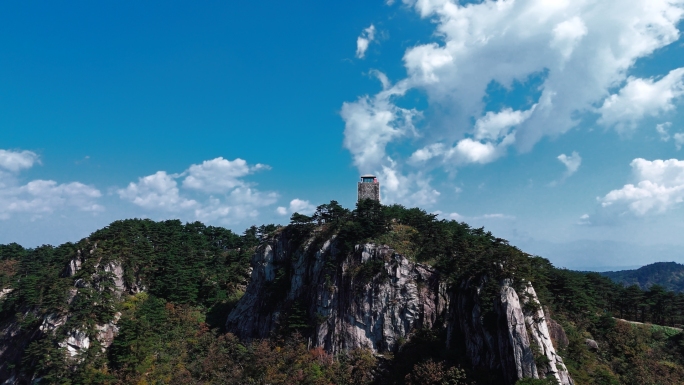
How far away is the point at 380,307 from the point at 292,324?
A: 39.0 feet

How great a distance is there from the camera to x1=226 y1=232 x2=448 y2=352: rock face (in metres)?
40.4

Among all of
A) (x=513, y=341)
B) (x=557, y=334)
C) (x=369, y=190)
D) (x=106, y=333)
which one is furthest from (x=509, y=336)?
(x=106, y=333)

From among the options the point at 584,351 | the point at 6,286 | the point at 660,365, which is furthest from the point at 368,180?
the point at 6,286

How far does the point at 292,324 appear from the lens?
44438 millimetres

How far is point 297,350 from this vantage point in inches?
1624

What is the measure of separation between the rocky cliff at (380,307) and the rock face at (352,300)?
0.38 feet

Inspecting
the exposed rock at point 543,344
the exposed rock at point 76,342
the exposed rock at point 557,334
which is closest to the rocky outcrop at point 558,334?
the exposed rock at point 557,334

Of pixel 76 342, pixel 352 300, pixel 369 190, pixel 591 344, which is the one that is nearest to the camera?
pixel 591 344

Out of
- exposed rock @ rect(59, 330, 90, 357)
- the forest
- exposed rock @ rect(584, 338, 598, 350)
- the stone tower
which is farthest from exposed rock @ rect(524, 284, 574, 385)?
exposed rock @ rect(59, 330, 90, 357)

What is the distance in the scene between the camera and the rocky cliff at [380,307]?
28609 millimetres

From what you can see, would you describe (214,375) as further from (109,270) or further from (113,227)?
(113,227)

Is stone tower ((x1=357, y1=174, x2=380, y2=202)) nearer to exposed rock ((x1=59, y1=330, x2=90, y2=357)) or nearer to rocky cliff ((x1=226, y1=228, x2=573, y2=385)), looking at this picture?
rocky cliff ((x1=226, y1=228, x2=573, y2=385))

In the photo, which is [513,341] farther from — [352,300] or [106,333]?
[106,333]

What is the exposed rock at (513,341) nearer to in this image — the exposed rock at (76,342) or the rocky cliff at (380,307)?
the rocky cliff at (380,307)
